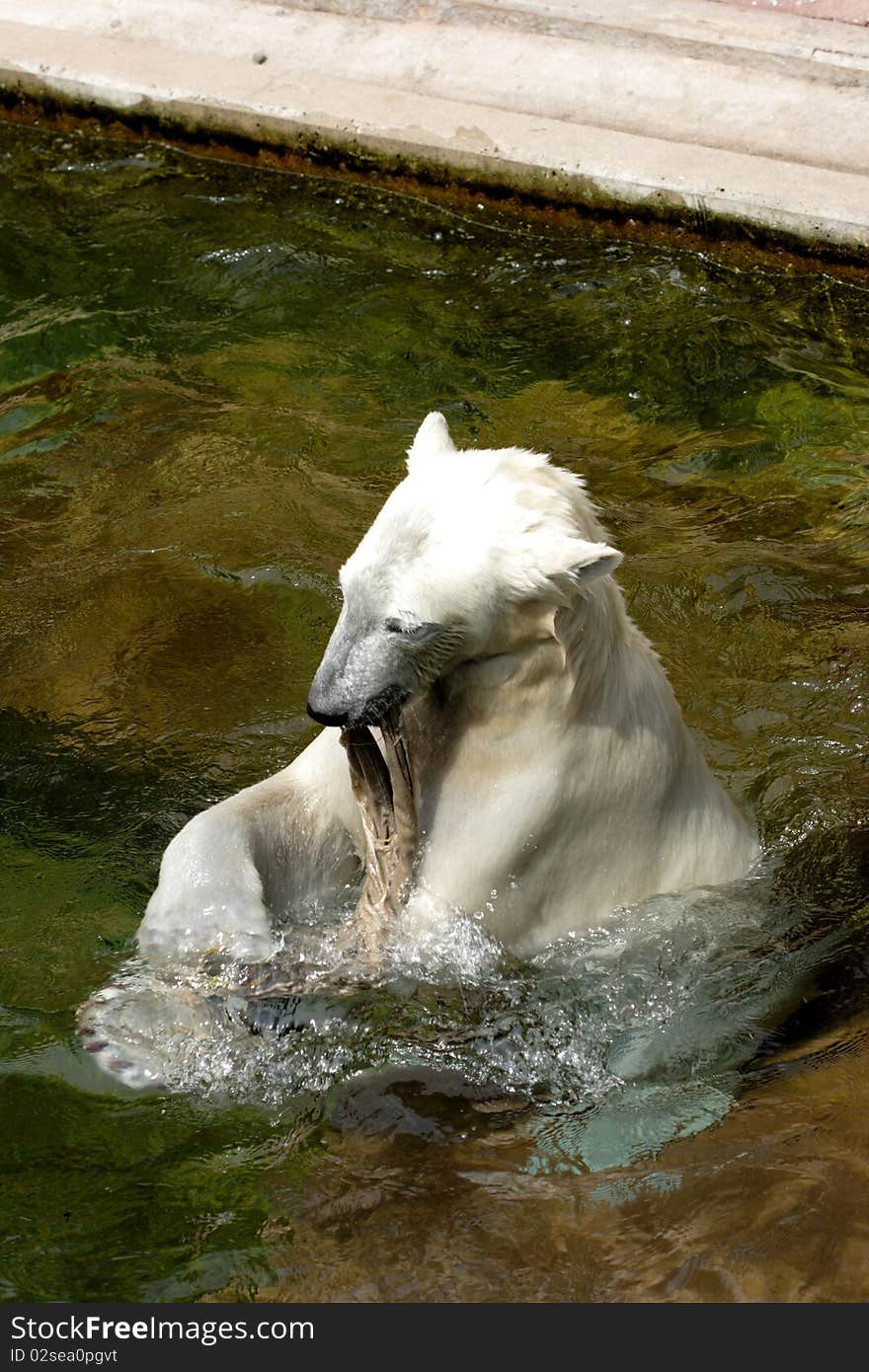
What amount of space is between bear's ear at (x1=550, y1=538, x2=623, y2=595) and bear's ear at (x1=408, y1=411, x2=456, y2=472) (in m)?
0.44

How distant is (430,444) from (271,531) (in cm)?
252

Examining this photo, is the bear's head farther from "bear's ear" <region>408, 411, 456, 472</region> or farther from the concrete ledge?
the concrete ledge

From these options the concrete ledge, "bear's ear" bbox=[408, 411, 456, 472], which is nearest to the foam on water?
"bear's ear" bbox=[408, 411, 456, 472]

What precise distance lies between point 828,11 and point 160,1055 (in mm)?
7719

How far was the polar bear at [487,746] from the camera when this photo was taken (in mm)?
3381

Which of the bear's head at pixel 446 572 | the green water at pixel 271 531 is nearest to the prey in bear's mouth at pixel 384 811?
the bear's head at pixel 446 572

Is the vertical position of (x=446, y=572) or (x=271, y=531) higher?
(x=446, y=572)

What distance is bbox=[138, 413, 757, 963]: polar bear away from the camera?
3381 mm

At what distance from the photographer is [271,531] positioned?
238 inches

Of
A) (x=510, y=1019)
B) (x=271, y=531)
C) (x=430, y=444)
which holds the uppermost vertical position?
(x=430, y=444)

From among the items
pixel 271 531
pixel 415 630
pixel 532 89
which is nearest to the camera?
pixel 415 630

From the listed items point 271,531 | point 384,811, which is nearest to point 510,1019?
point 384,811

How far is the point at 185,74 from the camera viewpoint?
8.72 meters

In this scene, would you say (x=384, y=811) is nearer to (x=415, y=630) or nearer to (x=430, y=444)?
(x=415, y=630)
